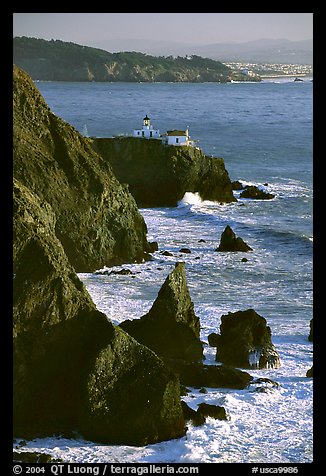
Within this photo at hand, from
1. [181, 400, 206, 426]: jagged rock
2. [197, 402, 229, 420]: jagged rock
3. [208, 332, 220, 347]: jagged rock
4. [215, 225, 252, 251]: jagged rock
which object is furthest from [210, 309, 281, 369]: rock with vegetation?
[215, 225, 252, 251]: jagged rock

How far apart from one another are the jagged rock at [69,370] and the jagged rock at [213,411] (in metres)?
1.64

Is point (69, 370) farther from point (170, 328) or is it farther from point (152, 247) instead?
point (152, 247)

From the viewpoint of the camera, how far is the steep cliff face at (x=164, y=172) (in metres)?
87.4

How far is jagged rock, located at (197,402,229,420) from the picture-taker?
3158 cm

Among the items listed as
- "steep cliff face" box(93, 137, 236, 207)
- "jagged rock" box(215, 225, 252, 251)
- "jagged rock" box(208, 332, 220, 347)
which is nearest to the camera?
"jagged rock" box(208, 332, 220, 347)

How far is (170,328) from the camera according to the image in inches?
1469

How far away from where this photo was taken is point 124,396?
29.5 meters

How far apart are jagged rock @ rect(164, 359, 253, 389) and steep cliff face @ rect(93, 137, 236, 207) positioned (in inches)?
2008

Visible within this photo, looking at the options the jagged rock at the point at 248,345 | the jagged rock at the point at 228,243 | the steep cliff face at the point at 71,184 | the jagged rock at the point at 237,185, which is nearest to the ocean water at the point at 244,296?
the jagged rock at the point at 248,345

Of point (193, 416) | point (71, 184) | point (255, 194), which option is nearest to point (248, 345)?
point (193, 416)

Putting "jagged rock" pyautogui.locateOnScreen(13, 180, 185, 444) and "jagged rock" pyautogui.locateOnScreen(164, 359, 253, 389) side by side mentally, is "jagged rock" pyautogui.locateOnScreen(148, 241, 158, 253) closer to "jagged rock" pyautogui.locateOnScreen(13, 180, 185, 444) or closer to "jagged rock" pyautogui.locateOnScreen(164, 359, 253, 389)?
"jagged rock" pyautogui.locateOnScreen(164, 359, 253, 389)

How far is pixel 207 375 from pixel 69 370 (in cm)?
708

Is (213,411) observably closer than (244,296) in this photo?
Yes

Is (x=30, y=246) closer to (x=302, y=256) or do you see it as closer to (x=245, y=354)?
(x=245, y=354)
